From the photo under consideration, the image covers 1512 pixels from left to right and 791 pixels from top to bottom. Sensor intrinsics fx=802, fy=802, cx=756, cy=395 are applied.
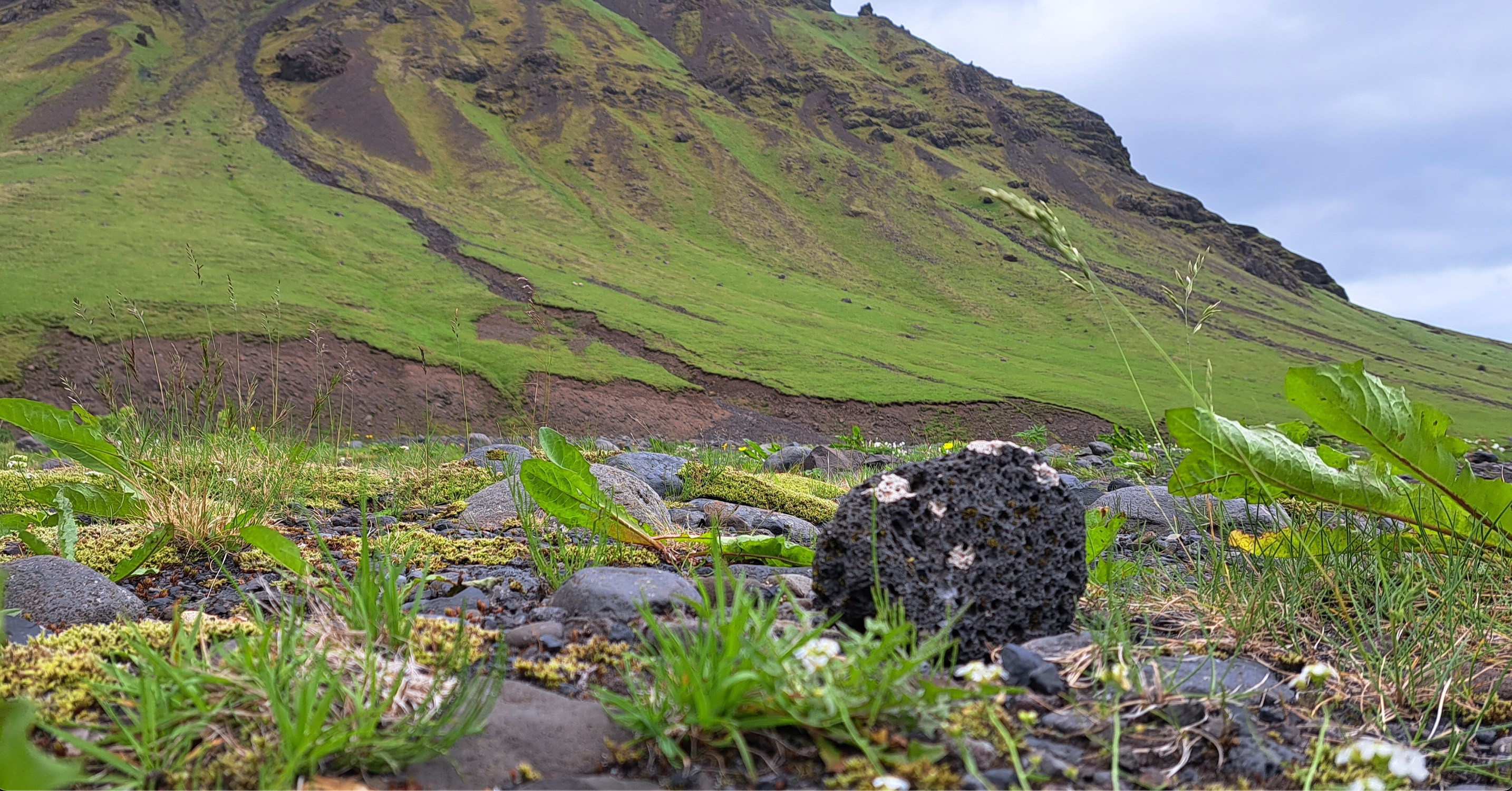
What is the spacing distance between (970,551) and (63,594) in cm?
288

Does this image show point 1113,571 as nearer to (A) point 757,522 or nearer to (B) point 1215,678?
(B) point 1215,678

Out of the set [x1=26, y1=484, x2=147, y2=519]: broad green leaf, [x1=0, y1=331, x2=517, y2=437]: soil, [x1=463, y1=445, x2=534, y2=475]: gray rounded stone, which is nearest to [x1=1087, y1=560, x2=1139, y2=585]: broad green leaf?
[x1=26, y1=484, x2=147, y2=519]: broad green leaf

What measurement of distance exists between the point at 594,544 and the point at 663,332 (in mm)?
35712

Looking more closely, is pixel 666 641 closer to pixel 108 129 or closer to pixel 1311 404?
pixel 1311 404

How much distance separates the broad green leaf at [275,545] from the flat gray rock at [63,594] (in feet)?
1.91

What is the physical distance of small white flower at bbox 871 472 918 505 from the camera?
2.46m

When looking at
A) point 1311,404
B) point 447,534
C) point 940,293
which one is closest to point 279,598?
point 447,534

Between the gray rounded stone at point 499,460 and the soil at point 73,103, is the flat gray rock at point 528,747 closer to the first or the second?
the gray rounded stone at point 499,460

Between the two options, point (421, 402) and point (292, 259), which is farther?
point (292, 259)

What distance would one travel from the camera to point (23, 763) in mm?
1105

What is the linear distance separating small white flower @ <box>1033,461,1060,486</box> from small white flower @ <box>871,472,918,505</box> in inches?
15.3

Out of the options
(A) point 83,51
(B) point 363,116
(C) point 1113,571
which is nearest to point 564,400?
(C) point 1113,571

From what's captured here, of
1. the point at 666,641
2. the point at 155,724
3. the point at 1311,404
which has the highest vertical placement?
the point at 1311,404

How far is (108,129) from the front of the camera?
210 ft
